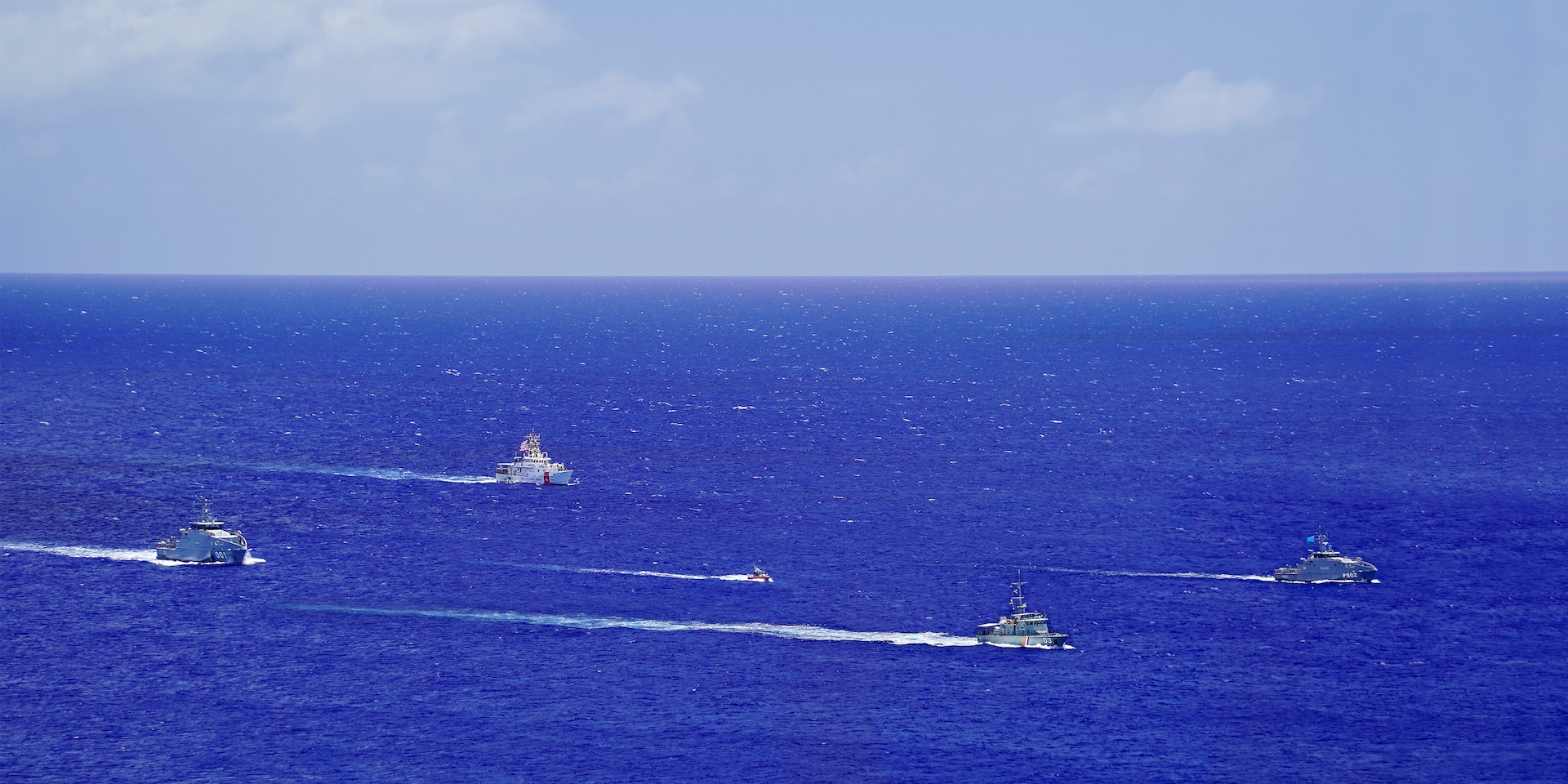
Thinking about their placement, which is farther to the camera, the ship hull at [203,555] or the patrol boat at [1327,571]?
the ship hull at [203,555]

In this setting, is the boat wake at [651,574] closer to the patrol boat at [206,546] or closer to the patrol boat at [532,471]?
the patrol boat at [206,546]

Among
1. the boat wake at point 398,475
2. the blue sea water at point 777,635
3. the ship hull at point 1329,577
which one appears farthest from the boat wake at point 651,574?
the boat wake at point 398,475

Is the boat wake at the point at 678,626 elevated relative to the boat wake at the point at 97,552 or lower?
lower

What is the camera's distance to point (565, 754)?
9950cm

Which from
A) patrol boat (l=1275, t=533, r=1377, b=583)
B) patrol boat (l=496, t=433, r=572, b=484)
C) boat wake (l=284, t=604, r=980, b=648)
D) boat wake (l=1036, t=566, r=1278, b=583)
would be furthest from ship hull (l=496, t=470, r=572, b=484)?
patrol boat (l=1275, t=533, r=1377, b=583)

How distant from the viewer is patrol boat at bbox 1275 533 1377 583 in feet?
462

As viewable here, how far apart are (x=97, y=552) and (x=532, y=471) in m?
50.2

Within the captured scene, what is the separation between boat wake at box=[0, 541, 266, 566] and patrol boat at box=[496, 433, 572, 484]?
42145mm

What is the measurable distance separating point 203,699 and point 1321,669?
73.6 metres

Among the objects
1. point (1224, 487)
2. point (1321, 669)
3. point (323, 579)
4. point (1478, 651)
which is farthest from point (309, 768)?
point (1224, 487)

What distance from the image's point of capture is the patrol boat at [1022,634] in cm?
12212

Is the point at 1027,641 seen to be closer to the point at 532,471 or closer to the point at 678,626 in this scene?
the point at 678,626

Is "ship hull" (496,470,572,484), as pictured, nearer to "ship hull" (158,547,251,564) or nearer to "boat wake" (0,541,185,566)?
"ship hull" (158,547,251,564)

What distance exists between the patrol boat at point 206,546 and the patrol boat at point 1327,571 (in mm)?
88114
